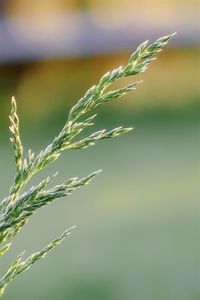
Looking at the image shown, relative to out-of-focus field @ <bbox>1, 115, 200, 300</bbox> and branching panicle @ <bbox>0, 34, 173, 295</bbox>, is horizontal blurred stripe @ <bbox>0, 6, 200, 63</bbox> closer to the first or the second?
out-of-focus field @ <bbox>1, 115, 200, 300</bbox>

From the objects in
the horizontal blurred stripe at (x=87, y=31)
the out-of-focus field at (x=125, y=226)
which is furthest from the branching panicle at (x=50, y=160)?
the horizontal blurred stripe at (x=87, y=31)

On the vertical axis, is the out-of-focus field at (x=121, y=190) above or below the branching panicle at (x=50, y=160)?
below

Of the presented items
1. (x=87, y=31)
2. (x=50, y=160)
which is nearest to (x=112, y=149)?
(x=87, y=31)

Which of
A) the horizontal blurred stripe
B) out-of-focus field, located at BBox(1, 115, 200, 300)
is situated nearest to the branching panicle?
out-of-focus field, located at BBox(1, 115, 200, 300)

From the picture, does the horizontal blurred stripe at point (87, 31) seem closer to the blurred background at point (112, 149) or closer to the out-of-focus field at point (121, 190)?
the blurred background at point (112, 149)

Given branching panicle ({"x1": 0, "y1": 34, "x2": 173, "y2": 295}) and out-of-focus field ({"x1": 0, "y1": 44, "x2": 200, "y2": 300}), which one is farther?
out-of-focus field ({"x1": 0, "y1": 44, "x2": 200, "y2": 300})

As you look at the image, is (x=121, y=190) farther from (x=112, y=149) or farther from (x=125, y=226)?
(x=112, y=149)

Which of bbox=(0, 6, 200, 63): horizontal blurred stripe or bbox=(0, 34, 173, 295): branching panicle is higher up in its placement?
bbox=(0, 34, 173, 295): branching panicle
